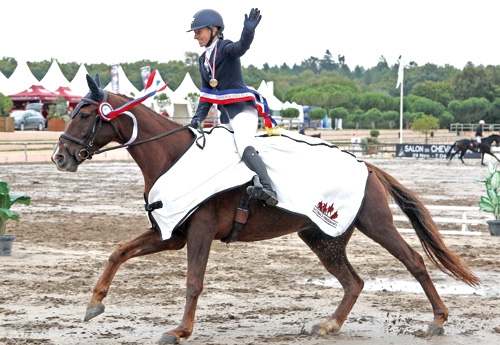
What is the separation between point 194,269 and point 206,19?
7.14ft

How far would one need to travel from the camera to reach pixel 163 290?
8938 millimetres

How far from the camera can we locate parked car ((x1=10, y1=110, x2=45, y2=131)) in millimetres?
49969

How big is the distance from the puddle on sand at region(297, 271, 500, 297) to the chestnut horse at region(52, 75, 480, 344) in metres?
1.42

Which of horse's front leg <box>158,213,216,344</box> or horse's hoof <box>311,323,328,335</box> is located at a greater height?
horse's front leg <box>158,213,216,344</box>

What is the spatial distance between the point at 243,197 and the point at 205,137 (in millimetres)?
627

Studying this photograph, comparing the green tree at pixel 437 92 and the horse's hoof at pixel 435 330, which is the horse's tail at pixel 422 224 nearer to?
the horse's hoof at pixel 435 330

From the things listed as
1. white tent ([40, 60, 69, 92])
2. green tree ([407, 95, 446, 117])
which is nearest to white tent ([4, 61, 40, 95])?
white tent ([40, 60, 69, 92])

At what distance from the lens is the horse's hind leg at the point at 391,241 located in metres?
7.37

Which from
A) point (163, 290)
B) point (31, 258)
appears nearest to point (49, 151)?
point (31, 258)

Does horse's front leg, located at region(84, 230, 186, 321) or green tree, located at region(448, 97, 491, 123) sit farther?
green tree, located at region(448, 97, 491, 123)

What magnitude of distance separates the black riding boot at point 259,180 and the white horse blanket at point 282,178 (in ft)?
0.23

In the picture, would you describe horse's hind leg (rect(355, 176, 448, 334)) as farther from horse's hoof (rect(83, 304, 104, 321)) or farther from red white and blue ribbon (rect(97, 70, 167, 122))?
horse's hoof (rect(83, 304, 104, 321))

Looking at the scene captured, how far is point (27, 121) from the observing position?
5012 centimetres

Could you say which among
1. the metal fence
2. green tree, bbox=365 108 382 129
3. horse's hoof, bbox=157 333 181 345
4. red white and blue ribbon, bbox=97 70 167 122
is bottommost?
the metal fence
